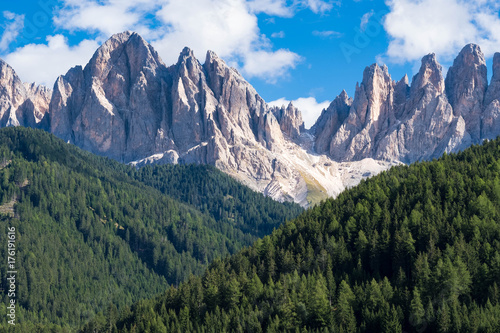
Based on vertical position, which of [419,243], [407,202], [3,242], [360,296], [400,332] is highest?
[3,242]

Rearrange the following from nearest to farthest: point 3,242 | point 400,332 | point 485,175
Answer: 1. point 400,332
2. point 485,175
3. point 3,242

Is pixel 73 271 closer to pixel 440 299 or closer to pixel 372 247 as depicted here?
pixel 372 247

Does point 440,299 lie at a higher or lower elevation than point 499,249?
lower

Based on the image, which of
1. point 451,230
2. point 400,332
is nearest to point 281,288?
point 400,332

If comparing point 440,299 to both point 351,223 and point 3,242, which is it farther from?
point 3,242

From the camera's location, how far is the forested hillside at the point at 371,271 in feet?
308

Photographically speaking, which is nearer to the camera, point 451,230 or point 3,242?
point 451,230

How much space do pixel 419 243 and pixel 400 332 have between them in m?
27.7

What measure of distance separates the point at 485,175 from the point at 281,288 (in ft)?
189

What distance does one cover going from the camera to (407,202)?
128125mm

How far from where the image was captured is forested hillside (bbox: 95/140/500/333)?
3696 inches

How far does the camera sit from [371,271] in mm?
111625

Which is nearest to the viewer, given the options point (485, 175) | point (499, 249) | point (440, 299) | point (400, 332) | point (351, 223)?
point (400, 332)

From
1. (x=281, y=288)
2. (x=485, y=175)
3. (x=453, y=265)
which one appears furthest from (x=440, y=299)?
(x=485, y=175)
